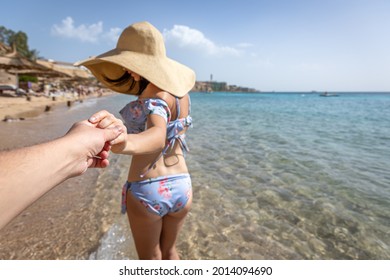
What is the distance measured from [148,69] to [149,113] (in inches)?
13.8

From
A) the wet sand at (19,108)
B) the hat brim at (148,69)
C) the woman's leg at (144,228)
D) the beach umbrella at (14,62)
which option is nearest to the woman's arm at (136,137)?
the hat brim at (148,69)

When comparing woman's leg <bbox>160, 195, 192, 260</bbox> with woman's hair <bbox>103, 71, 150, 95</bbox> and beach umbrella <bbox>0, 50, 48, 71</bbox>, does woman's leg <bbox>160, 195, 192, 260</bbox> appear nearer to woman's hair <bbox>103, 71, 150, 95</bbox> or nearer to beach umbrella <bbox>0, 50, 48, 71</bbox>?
woman's hair <bbox>103, 71, 150, 95</bbox>

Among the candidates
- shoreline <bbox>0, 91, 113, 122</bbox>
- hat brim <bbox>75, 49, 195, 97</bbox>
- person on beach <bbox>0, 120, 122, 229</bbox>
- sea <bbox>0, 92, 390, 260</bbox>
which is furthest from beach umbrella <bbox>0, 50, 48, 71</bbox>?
person on beach <bbox>0, 120, 122, 229</bbox>

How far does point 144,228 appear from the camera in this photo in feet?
6.43

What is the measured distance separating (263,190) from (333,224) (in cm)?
140

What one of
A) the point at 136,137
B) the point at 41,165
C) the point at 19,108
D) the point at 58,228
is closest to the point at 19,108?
the point at 19,108

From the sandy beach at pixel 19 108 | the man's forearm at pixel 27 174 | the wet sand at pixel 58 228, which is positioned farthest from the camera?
the sandy beach at pixel 19 108

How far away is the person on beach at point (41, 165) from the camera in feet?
2.73

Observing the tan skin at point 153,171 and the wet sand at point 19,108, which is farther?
the wet sand at point 19,108

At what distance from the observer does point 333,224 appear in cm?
379

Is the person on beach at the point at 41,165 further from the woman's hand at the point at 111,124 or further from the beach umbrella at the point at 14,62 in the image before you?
the beach umbrella at the point at 14,62

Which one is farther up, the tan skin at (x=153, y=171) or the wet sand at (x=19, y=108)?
the tan skin at (x=153, y=171)

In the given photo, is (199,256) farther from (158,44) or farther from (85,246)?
(158,44)

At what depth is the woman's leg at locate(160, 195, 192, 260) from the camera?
208cm
